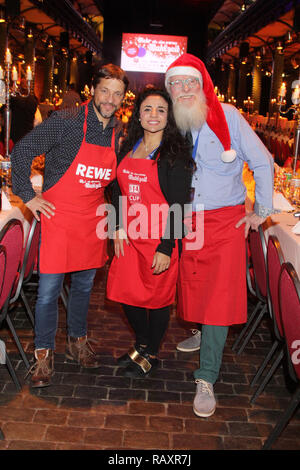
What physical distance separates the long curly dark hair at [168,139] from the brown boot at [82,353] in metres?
1.20

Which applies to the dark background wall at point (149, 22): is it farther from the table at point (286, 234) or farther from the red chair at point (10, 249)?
the red chair at point (10, 249)

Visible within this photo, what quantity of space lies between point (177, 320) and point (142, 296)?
1.20m

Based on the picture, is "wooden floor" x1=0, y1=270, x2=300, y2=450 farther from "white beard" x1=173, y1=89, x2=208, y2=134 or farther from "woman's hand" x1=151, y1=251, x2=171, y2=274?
"white beard" x1=173, y1=89, x2=208, y2=134

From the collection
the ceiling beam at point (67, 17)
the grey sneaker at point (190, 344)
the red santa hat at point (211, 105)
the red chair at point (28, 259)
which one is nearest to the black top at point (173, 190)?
the red santa hat at point (211, 105)

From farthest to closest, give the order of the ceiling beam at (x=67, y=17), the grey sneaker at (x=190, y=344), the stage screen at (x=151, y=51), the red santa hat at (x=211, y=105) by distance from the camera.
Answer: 1. the stage screen at (x=151, y=51)
2. the ceiling beam at (x=67, y=17)
3. the grey sneaker at (x=190, y=344)
4. the red santa hat at (x=211, y=105)

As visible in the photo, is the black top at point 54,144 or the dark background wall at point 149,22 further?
the dark background wall at point 149,22

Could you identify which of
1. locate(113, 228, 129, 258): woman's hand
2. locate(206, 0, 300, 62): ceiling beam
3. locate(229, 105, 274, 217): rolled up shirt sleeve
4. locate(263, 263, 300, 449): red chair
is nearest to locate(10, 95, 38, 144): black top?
locate(113, 228, 129, 258): woman's hand

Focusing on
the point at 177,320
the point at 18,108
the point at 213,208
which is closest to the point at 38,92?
the point at 18,108

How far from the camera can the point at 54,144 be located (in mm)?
2502

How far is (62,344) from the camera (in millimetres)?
3281

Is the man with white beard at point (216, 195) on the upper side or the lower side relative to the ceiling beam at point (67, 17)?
lower

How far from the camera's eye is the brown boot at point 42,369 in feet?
8.82

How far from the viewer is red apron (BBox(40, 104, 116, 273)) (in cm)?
254
